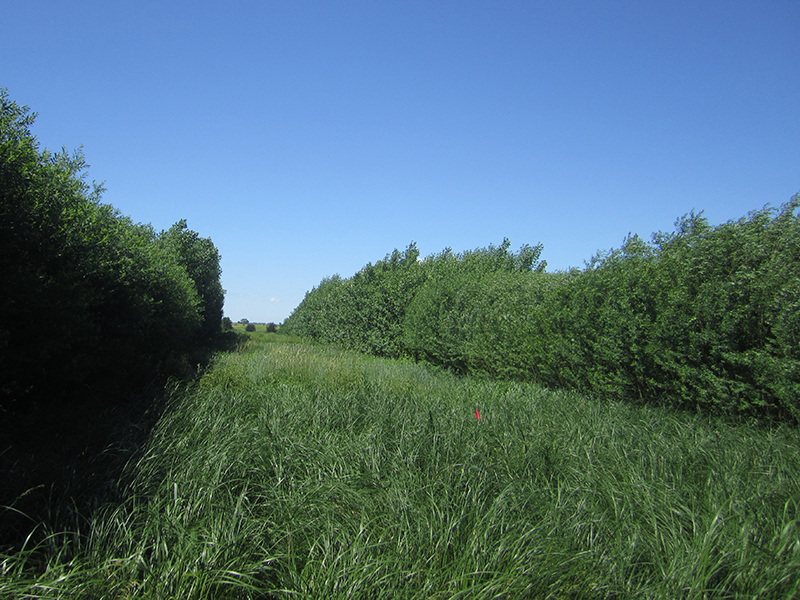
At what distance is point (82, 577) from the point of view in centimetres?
278

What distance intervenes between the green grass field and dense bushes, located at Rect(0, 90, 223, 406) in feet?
5.86

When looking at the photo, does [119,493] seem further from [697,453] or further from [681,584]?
[697,453]

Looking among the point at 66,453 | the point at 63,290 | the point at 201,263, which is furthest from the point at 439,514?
the point at 201,263

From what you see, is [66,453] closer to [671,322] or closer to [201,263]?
[671,322]

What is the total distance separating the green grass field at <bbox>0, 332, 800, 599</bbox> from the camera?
266 centimetres

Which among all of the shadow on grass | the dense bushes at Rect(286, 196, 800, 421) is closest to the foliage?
the shadow on grass

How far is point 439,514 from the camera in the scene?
3146 millimetres

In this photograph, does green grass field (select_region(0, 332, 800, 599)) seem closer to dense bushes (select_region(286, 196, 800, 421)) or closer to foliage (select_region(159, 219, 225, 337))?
dense bushes (select_region(286, 196, 800, 421))

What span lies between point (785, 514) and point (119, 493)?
482 cm

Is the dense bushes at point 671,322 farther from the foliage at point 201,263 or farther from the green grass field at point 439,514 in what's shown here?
the foliage at point 201,263

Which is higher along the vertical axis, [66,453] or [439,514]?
[439,514]

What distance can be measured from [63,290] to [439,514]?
5.09 metres

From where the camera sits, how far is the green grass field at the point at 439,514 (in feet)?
8.74

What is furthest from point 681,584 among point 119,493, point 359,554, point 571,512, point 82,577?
point 119,493
